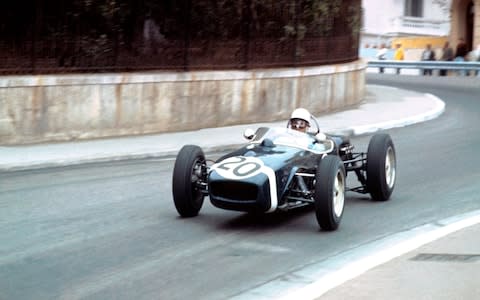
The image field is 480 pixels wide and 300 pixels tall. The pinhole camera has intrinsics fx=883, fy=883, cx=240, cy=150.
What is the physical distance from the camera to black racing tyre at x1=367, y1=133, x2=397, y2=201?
10.4 m

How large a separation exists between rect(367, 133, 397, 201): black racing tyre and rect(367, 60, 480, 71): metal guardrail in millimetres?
24784

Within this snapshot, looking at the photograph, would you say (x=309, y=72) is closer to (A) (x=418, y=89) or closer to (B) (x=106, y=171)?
(B) (x=106, y=171)

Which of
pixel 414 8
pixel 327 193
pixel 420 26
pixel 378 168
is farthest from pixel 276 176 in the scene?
pixel 414 8

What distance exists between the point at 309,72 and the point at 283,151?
11825 mm

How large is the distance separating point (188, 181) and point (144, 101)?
839cm

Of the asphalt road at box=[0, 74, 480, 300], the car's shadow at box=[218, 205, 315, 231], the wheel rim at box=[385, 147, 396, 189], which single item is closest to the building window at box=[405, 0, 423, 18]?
the asphalt road at box=[0, 74, 480, 300]

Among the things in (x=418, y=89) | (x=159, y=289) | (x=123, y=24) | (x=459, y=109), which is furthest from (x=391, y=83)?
(x=159, y=289)

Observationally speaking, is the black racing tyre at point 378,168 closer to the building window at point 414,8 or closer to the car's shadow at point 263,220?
the car's shadow at point 263,220

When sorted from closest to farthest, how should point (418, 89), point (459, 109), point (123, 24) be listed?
1. point (123, 24)
2. point (459, 109)
3. point (418, 89)

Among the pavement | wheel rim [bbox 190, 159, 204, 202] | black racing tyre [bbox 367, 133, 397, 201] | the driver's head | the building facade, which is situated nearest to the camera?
wheel rim [bbox 190, 159, 204, 202]

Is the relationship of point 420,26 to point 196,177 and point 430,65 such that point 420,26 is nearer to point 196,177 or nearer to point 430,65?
point 430,65

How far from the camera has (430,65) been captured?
36.6 m

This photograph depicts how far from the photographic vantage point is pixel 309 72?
2102 centimetres

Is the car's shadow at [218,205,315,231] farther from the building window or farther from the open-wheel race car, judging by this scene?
the building window
